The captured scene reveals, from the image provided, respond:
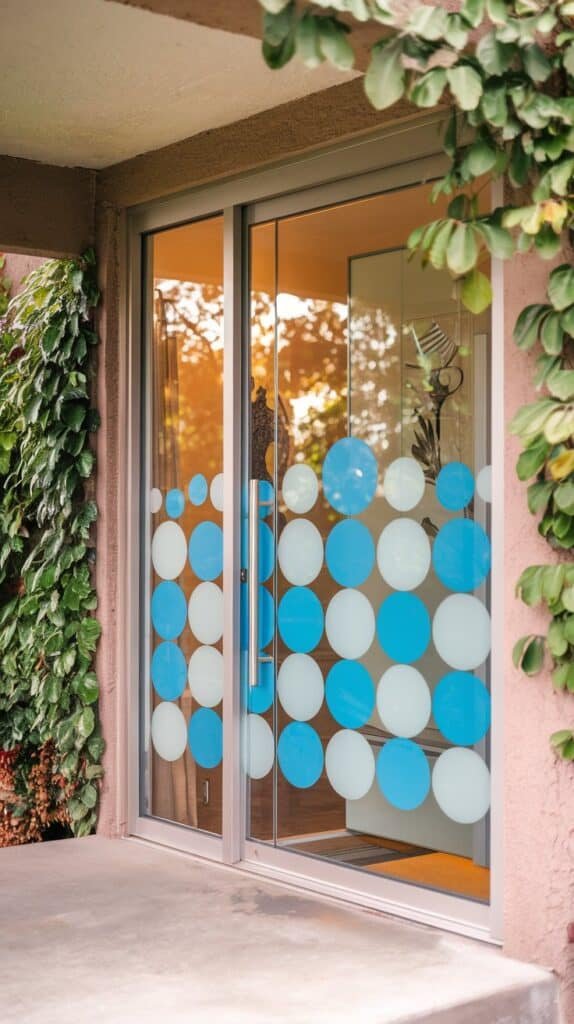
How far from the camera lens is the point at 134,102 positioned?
4.89 metres

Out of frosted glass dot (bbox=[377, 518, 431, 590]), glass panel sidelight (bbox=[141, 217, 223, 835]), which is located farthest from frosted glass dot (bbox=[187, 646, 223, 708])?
frosted glass dot (bbox=[377, 518, 431, 590])

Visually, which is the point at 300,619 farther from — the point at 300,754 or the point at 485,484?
the point at 485,484

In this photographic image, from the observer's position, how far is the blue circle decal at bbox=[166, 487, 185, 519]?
555 centimetres

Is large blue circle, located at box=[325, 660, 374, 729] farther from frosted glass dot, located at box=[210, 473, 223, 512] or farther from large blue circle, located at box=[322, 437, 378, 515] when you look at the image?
frosted glass dot, located at box=[210, 473, 223, 512]

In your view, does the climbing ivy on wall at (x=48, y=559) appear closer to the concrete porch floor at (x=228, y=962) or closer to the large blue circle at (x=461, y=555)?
the concrete porch floor at (x=228, y=962)

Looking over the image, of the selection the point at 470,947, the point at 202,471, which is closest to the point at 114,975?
the point at 470,947

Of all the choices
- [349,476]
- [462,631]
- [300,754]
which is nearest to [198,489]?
[349,476]

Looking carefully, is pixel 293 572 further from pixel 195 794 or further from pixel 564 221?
pixel 564 221

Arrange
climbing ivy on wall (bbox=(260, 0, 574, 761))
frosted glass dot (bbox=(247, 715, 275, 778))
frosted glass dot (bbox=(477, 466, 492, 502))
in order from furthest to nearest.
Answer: frosted glass dot (bbox=(247, 715, 275, 778))
frosted glass dot (bbox=(477, 466, 492, 502))
climbing ivy on wall (bbox=(260, 0, 574, 761))

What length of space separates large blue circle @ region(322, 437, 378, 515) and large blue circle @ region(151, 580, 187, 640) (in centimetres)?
106

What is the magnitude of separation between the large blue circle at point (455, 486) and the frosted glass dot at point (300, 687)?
901mm

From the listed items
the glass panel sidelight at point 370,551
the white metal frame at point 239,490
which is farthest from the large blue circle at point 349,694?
the white metal frame at point 239,490

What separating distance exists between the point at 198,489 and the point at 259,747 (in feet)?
3.58

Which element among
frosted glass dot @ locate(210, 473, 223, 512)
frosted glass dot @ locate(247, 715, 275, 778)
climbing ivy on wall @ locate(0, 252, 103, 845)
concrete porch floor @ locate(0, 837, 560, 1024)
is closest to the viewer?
concrete porch floor @ locate(0, 837, 560, 1024)
